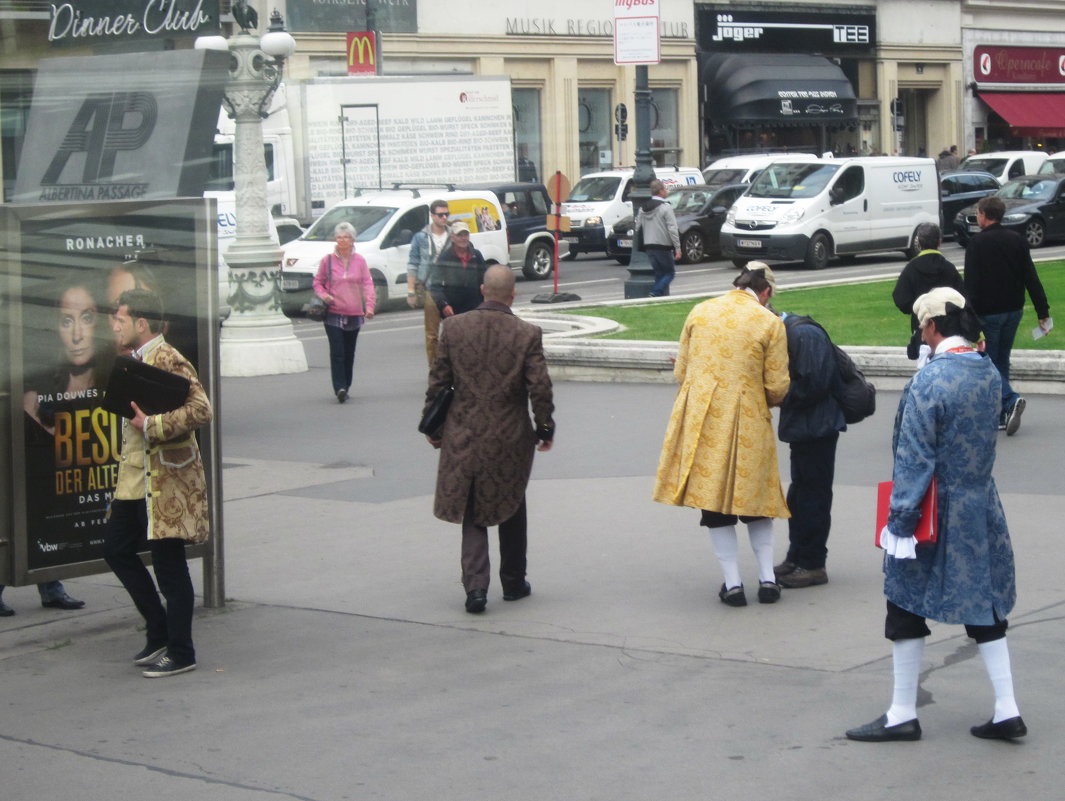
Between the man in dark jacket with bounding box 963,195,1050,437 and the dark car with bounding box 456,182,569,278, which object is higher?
the dark car with bounding box 456,182,569,278

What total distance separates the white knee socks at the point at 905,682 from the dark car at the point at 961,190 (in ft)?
102

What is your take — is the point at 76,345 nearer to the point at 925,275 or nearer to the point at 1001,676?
the point at 1001,676

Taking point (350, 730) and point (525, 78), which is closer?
point (350, 730)

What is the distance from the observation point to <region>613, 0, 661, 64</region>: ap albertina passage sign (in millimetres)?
21500

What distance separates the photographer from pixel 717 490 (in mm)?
7219

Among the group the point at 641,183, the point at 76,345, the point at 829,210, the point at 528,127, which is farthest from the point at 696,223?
the point at 76,345

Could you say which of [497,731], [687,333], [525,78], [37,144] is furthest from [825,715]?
[525,78]

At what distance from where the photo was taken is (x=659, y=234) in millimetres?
21594

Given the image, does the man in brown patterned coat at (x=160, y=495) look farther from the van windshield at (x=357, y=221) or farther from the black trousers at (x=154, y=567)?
the van windshield at (x=357, y=221)

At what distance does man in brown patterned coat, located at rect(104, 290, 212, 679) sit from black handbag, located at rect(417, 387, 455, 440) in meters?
1.28

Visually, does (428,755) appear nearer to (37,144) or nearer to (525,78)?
(37,144)

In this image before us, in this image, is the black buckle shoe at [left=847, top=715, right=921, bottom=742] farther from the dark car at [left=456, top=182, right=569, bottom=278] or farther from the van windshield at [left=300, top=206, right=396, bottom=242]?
the dark car at [left=456, top=182, right=569, bottom=278]

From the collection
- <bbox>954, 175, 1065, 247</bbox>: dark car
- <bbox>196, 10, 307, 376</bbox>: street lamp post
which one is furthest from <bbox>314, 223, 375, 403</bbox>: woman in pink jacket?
<bbox>954, 175, 1065, 247</bbox>: dark car

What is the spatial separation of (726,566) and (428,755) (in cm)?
238
